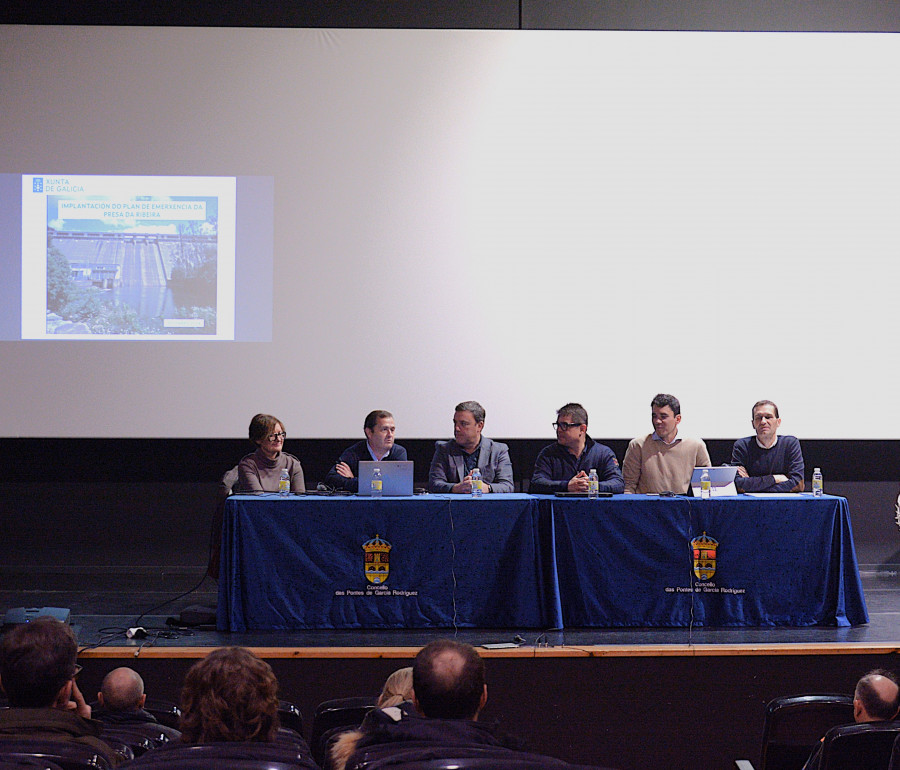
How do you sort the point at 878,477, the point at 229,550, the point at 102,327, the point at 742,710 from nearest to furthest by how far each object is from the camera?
the point at 742,710, the point at 229,550, the point at 102,327, the point at 878,477

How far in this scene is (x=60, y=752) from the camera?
1.69 metres

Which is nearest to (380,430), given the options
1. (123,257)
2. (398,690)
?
A: (123,257)

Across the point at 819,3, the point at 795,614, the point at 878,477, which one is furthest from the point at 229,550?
the point at 819,3

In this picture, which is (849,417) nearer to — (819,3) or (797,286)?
(797,286)

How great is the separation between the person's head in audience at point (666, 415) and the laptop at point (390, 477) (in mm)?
1439

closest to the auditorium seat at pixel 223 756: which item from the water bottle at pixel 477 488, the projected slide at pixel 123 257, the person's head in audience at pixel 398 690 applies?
the person's head in audience at pixel 398 690

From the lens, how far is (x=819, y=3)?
20.2ft

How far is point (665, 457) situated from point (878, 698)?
8.66 ft

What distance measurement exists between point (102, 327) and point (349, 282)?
1590mm

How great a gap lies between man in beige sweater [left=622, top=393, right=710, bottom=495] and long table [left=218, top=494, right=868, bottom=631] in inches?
26.0

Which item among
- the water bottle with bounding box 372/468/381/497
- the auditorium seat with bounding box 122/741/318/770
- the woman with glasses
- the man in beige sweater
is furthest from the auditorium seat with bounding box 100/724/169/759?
the man in beige sweater

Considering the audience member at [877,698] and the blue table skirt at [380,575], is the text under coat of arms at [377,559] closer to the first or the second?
the blue table skirt at [380,575]

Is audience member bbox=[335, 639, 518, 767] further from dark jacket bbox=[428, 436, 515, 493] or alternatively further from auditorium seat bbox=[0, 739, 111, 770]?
dark jacket bbox=[428, 436, 515, 493]

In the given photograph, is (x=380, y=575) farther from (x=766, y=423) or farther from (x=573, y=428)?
(x=766, y=423)
